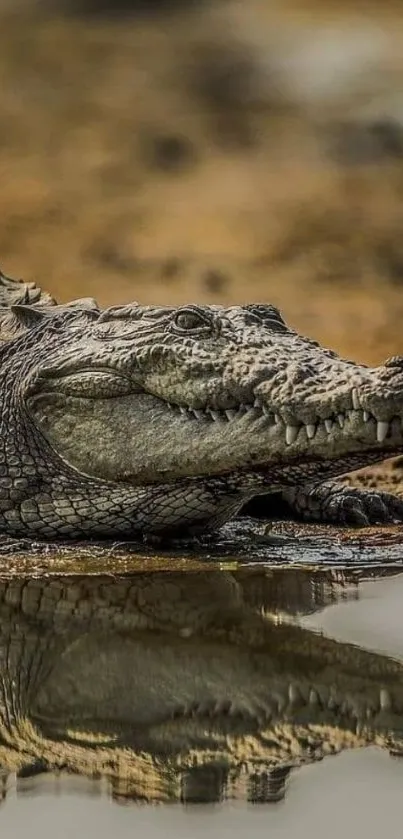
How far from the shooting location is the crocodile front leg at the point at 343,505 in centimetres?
458

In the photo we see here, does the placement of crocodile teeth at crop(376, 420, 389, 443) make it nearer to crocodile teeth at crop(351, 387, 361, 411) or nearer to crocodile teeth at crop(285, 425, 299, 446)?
crocodile teeth at crop(351, 387, 361, 411)

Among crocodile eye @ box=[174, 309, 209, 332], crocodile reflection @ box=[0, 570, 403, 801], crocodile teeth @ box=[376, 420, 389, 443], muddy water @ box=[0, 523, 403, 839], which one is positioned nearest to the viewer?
muddy water @ box=[0, 523, 403, 839]

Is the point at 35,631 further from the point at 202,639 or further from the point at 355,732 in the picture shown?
the point at 355,732

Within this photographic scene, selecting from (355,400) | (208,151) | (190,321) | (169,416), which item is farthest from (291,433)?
(208,151)

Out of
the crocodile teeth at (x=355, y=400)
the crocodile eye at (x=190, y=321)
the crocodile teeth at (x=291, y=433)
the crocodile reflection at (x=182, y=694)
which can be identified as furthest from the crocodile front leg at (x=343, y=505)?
the crocodile reflection at (x=182, y=694)

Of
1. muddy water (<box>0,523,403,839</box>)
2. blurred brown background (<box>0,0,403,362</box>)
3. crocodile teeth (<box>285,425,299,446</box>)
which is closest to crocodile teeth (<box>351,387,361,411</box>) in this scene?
crocodile teeth (<box>285,425,299,446</box>)

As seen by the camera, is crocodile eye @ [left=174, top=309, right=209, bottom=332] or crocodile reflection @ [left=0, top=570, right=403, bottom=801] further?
crocodile eye @ [left=174, top=309, right=209, bottom=332]

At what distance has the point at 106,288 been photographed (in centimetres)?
1031

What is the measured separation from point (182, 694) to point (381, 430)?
1380 mm

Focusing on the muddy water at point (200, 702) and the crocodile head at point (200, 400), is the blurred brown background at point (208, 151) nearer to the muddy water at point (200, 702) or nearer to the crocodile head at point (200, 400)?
the crocodile head at point (200, 400)

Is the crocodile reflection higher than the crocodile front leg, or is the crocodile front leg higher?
the crocodile front leg

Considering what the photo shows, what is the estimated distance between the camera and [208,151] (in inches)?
454

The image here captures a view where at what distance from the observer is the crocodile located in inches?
128

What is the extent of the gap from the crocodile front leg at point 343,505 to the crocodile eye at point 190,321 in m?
1.18
